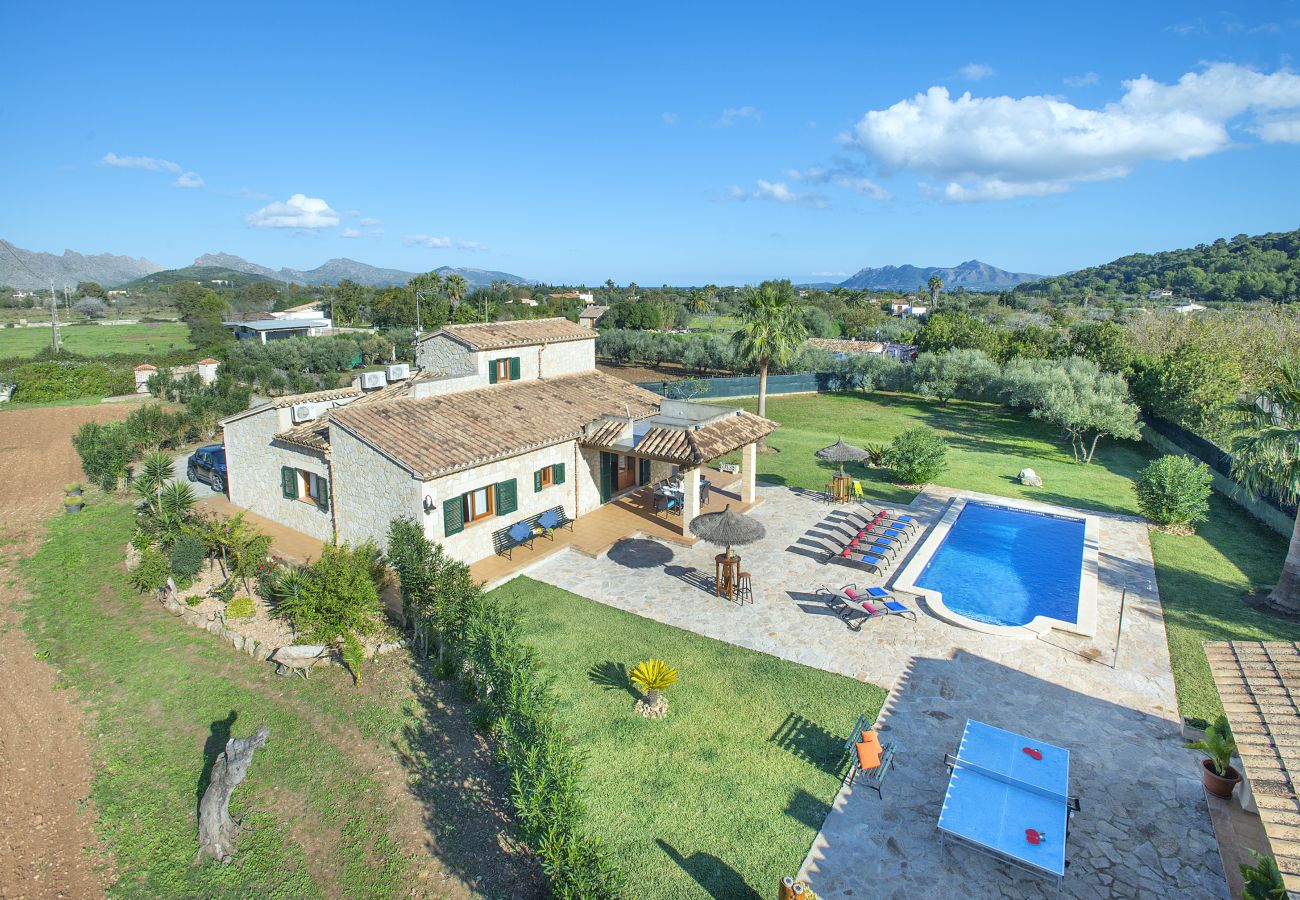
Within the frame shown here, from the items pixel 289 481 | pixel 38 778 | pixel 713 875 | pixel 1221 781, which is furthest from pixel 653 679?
pixel 289 481

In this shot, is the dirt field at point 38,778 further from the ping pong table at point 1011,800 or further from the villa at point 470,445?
the ping pong table at point 1011,800

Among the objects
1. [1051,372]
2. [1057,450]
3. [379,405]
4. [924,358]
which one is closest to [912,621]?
[379,405]

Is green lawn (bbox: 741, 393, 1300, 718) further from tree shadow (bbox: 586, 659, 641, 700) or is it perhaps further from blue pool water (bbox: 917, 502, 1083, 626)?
tree shadow (bbox: 586, 659, 641, 700)

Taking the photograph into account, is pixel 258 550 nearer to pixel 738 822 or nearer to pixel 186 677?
pixel 186 677

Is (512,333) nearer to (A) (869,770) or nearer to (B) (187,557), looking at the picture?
(B) (187,557)

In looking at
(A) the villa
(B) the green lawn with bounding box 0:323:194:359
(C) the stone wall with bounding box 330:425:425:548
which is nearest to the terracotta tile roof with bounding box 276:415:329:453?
(A) the villa
